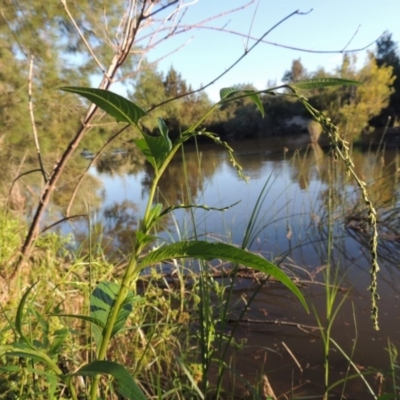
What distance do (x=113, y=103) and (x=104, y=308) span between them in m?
0.18

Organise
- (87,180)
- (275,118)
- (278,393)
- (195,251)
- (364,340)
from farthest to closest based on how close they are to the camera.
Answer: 1. (275,118)
2. (87,180)
3. (364,340)
4. (278,393)
5. (195,251)

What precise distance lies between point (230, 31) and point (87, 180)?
2.84m

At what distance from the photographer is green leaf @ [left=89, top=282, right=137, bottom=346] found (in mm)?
283

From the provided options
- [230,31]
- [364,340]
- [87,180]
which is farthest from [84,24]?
[87,180]

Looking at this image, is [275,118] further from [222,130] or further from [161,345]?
[161,345]

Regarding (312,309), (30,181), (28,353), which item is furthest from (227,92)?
(30,181)

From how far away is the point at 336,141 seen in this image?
0.79 ft

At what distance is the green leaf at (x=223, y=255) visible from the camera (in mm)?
203

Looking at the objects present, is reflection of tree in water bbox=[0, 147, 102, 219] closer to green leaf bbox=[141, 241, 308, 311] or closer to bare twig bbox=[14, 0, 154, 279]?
bare twig bbox=[14, 0, 154, 279]

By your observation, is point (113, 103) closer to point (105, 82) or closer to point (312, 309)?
point (105, 82)

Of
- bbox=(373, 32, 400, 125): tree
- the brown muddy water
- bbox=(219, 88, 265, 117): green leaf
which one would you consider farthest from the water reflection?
bbox=(373, 32, 400, 125): tree

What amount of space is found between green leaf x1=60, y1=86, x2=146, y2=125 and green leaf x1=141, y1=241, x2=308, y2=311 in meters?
0.09

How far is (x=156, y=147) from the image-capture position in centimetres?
25

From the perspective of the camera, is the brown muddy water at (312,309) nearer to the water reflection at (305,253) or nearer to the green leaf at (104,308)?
the water reflection at (305,253)
